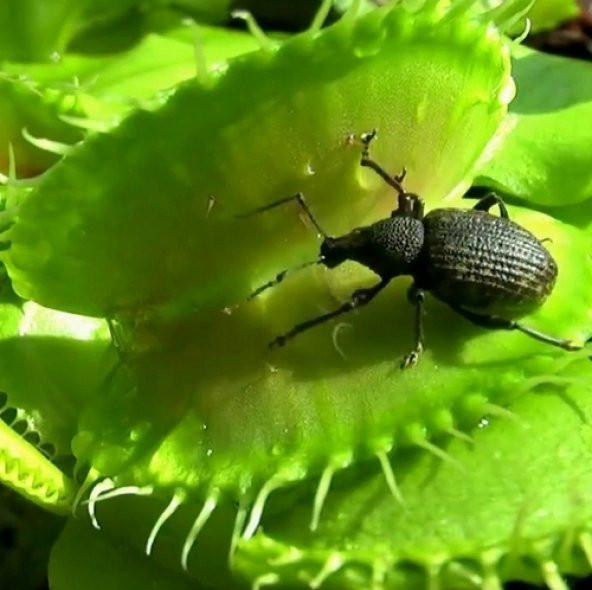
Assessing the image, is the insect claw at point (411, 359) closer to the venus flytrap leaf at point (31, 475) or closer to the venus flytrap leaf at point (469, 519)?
the venus flytrap leaf at point (469, 519)

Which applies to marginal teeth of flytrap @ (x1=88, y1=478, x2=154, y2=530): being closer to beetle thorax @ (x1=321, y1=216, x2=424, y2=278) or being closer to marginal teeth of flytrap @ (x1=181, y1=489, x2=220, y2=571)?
marginal teeth of flytrap @ (x1=181, y1=489, x2=220, y2=571)

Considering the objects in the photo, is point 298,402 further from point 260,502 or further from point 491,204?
point 491,204

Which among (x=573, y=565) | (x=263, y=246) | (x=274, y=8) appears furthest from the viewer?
(x=274, y=8)

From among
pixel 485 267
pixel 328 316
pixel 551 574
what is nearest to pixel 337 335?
pixel 328 316

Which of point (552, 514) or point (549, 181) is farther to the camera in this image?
point (549, 181)

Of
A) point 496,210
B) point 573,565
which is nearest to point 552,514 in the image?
point 573,565

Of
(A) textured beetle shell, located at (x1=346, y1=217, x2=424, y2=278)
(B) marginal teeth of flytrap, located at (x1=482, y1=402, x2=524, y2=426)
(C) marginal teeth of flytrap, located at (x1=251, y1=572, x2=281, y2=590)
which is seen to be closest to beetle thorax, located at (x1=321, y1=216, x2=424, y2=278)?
(A) textured beetle shell, located at (x1=346, y1=217, x2=424, y2=278)

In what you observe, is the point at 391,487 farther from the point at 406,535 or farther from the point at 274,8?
the point at 274,8

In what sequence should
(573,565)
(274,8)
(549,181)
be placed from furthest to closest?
1. (274,8)
2. (549,181)
3. (573,565)

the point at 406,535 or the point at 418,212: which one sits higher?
the point at 418,212
